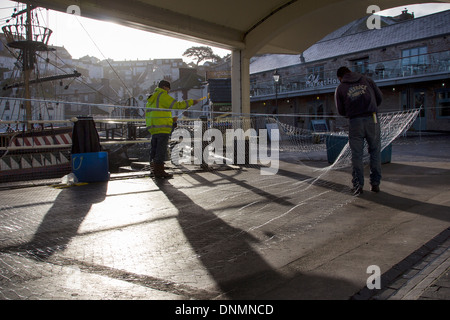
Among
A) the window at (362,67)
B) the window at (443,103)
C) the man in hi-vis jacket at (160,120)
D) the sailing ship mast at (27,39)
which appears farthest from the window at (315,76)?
the man in hi-vis jacket at (160,120)

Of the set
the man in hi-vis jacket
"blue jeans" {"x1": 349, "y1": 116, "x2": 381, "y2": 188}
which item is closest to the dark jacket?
"blue jeans" {"x1": 349, "y1": 116, "x2": 381, "y2": 188}

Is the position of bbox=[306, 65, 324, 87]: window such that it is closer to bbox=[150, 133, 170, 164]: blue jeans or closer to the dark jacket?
bbox=[150, 133, 170, 164]: blue jeans

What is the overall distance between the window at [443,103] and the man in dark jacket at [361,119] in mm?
25562

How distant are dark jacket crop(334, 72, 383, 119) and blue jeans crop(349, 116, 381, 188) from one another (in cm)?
13

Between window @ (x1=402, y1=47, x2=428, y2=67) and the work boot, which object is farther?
window @ (x1=402, y1=47, x2=428, y2=67)

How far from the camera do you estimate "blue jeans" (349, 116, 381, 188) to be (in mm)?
5383

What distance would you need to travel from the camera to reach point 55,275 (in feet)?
8.36

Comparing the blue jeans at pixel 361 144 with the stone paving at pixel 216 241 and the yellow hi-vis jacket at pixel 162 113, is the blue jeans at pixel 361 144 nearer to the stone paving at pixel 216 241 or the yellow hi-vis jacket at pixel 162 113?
the stone paving at pixel 216 241

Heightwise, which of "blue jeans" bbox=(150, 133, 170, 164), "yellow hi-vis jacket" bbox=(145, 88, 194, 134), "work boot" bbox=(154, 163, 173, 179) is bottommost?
"work boot" bbox=(154, 163, 173, 179)

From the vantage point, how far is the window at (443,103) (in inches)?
1058

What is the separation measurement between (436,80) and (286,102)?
50.1 ft

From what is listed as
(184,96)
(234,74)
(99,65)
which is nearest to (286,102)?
(184,96)

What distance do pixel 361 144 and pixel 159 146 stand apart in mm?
3839
